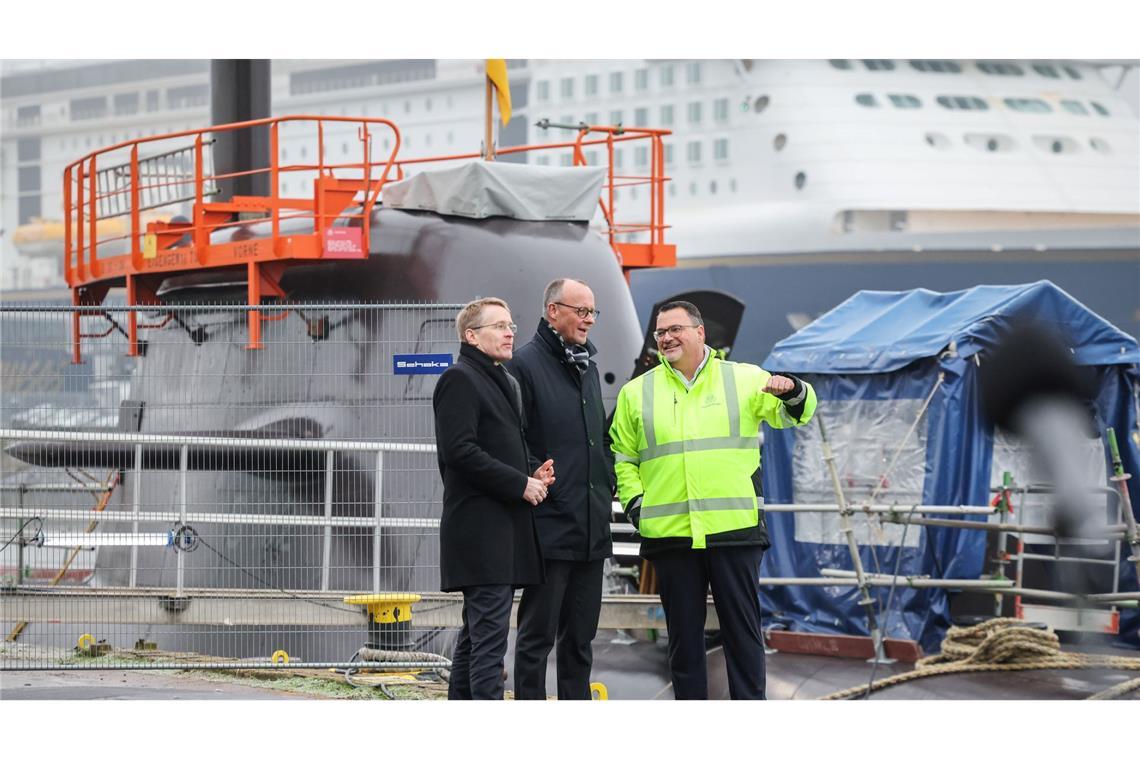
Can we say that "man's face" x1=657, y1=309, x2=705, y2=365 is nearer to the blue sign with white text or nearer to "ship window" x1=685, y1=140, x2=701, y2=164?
the blue sign with white text

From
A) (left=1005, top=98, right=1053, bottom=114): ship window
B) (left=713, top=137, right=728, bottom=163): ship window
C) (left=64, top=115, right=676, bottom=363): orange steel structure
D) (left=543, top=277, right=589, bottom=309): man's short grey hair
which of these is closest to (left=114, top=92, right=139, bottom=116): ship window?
(left=713, top=137, right=728, bottom=163): ship window

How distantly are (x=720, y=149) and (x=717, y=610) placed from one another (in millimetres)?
36358

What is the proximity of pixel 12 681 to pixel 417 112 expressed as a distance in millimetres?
52685

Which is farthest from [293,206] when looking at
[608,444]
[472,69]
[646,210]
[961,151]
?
[472,69]

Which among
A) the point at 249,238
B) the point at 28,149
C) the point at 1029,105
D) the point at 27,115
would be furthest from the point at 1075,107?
the point at 27,115

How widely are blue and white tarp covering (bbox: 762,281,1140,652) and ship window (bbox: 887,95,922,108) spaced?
30288 millimetres

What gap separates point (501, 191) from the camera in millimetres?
10281

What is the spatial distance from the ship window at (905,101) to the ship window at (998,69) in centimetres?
249

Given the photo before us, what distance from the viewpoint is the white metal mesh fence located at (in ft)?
26.6

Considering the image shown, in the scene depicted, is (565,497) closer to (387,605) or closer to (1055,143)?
(387,605)

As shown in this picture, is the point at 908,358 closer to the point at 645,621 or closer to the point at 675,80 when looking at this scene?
the point at 645,621

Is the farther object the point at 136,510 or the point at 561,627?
the point at 136,510

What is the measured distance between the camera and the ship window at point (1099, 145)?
41.1 metres

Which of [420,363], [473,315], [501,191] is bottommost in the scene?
[420,363]
